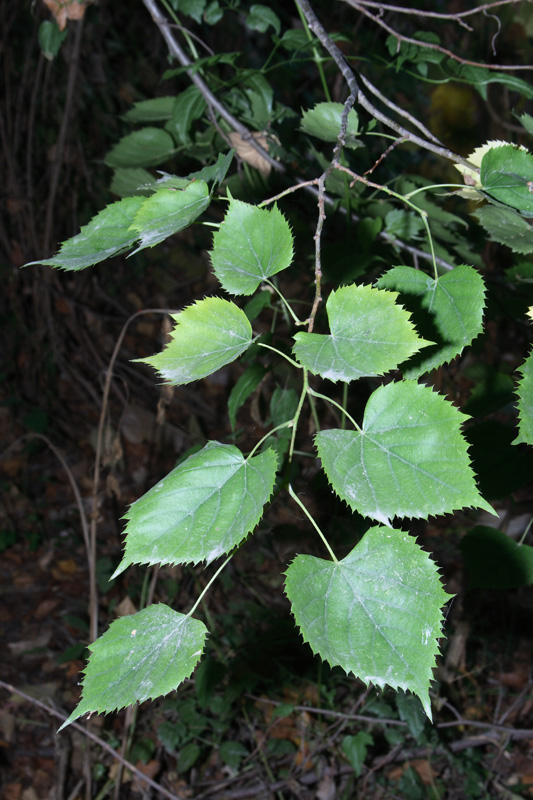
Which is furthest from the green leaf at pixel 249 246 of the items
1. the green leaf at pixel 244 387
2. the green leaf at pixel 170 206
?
the green leaf at pixel 244 387

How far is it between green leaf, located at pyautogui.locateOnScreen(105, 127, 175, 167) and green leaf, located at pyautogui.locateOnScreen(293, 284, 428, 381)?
0.83 m

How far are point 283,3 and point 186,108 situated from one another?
2.17m

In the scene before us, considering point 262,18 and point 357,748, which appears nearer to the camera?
point 262,18

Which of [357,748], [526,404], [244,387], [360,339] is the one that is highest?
[360,339]

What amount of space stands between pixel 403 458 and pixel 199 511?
7.0 inches

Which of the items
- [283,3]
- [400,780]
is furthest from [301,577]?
[283,3]

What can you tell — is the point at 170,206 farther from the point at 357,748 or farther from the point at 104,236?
the point at 357,748

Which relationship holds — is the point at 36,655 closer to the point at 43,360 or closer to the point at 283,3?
the point at 43,360

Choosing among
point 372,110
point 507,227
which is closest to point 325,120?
point 372,110

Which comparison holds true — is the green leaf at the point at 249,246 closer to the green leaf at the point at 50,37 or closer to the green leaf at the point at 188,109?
the green leaf at the point at 188,109

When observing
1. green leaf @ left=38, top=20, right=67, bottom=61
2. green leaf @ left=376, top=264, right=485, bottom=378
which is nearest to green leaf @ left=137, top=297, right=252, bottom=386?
green leaf @ left=376, top=264, right=485, bottom=378

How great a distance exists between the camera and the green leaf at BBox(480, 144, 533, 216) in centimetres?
62

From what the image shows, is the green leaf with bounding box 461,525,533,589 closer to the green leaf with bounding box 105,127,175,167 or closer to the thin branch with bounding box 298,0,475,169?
the thin branch with bounding box 298,0,475,169

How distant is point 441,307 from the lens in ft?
2.10
